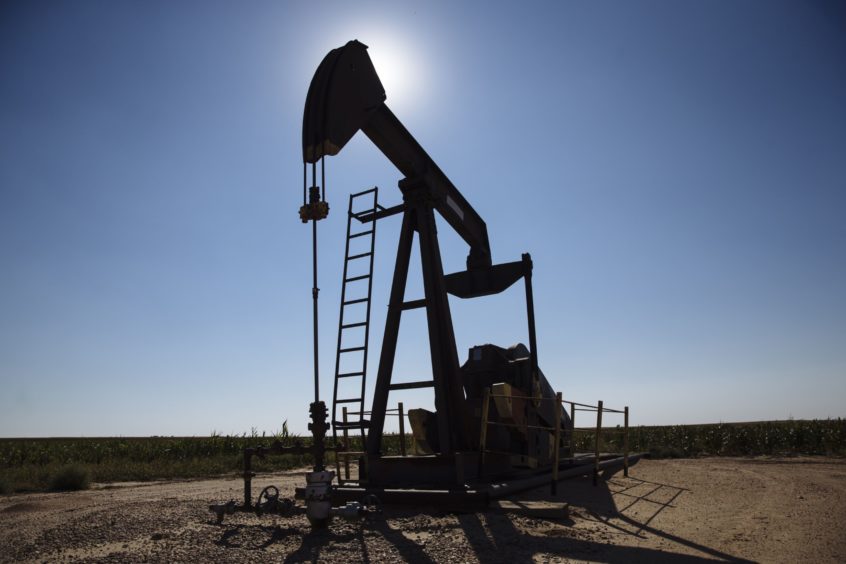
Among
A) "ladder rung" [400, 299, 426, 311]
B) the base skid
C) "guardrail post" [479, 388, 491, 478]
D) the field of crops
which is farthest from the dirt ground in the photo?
the field of crops

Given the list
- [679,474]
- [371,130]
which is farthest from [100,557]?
[679,474]

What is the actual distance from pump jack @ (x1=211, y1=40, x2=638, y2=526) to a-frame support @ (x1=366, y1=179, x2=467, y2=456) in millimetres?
13

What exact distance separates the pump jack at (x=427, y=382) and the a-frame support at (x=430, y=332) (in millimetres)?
13

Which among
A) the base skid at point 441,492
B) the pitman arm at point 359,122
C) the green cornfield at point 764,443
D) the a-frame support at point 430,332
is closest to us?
the base skid at point 441,492

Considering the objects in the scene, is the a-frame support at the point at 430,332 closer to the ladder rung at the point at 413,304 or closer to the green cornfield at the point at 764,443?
the ladder rung at the point at 413,304

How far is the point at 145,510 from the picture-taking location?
603 cm

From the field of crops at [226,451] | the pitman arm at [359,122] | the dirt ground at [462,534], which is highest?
the pitman arm at [359,122]

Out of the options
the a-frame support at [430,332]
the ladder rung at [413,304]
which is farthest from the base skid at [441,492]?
the ladder rung at [413,304]

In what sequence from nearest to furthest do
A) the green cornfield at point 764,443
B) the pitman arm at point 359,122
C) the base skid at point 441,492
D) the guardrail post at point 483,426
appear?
the base skid at point 441,492, the pitman arm at point 359,122, the guardrail post at point 483,426, the green cornfield at point 764,443

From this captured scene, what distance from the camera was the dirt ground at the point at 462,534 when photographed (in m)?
4.05

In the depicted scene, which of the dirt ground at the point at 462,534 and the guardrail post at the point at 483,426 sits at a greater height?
the guardrail post at the point at 483,426

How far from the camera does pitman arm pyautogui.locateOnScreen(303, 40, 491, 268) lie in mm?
5945

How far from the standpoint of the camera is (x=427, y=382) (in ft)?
22.5

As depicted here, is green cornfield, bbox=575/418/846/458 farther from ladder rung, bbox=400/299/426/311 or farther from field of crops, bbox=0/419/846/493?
ladder rung, bbox=400/299/426/311
